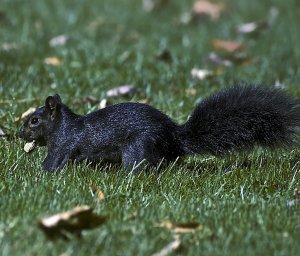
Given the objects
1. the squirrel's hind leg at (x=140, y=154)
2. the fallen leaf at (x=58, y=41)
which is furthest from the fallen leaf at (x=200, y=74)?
the squirrel's hind leg at (x=140, y=154)

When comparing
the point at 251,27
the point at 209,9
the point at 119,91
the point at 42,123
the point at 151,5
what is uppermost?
the point at 42,123

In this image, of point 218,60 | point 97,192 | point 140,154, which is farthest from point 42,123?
point 218,60

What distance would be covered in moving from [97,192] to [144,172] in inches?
18.9

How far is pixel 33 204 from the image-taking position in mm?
4062

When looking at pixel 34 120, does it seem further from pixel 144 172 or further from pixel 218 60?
pixel 218 60

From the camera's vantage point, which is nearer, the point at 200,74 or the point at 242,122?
the point at 242,122

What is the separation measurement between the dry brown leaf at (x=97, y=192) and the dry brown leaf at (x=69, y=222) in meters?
0.56

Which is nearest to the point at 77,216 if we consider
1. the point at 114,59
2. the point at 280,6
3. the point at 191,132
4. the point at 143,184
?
the point at 143,184

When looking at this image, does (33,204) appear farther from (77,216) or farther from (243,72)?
(243,72)

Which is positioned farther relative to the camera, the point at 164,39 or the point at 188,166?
Answer: the point at 164,39

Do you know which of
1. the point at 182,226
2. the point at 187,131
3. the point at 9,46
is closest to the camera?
the point at 182,226

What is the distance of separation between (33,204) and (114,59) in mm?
4024

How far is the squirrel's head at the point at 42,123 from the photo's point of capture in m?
5.25

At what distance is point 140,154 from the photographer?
194 inches
